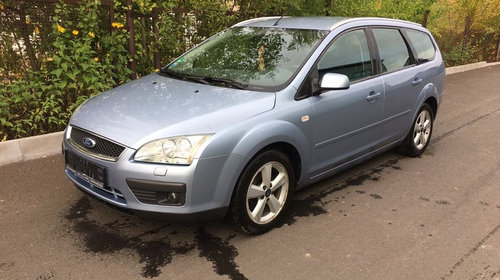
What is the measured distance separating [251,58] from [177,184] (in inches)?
62.2

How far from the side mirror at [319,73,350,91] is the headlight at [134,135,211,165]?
1.21 meters

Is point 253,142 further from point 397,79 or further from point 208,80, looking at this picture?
point 397,79

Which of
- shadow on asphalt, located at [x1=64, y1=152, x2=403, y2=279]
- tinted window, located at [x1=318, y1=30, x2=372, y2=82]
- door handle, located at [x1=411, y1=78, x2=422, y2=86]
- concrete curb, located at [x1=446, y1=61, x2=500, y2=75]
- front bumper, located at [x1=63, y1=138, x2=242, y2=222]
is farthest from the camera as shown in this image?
concrete curb, located at [x1=446, y1=61, x2=500, y2=75]

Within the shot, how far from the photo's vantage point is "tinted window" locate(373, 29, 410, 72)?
14.5ft

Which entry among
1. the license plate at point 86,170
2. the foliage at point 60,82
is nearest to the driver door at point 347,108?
the license plate at point 86,170

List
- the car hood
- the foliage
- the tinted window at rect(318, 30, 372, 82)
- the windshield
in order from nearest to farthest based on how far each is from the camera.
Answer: the car hood
the windshield
the tinted window at rect(318, 30, 372, 82)
the foliage

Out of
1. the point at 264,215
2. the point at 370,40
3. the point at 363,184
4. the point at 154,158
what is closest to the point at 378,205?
the point at 363,184

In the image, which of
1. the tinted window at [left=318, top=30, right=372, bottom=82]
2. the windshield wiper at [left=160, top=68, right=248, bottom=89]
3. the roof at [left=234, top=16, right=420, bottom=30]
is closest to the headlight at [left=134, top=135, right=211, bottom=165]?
the windshield wiper at [left=160, top=68, right=248, bottom=89]

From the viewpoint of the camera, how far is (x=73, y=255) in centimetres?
303

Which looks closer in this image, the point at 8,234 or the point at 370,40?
the point at 8,234

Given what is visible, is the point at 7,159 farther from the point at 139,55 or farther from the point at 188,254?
the point at 188,254

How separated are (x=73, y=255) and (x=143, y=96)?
131cm

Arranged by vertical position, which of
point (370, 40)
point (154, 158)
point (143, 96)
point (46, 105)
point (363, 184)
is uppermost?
point (370, 40)

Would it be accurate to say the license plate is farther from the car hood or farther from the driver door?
the driver door
